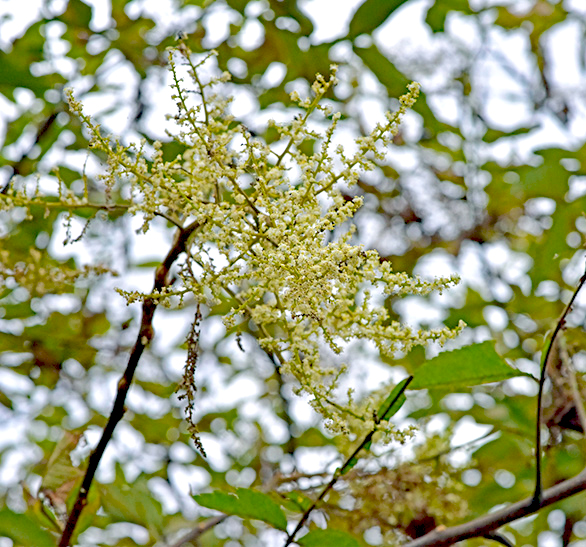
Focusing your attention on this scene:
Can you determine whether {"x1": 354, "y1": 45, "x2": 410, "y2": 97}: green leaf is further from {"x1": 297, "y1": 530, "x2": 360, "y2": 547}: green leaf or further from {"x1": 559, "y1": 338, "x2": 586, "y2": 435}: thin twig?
{"x1": 297, "y1": 530, "x2": 360, "y2": 547}: green leaf

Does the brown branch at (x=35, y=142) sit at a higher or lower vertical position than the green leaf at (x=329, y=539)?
higher

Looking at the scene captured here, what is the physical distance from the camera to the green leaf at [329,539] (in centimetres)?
104

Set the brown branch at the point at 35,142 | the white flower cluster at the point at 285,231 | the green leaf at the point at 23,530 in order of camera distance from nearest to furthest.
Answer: the white flower cluster at the point at 285,231
the green leaf at the point at 23,530
the brown branch at the point at 35,142

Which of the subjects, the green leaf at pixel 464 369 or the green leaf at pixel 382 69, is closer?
the green leaf at pixel 464 369

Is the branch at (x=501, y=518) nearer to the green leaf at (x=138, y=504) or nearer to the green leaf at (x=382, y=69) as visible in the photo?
the green leaf at (x=138, y=504)

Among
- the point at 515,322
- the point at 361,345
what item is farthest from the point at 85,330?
the point at 515,322

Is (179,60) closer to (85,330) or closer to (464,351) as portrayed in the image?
(464,351)

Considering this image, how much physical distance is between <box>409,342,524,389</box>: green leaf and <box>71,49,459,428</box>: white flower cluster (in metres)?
0.16

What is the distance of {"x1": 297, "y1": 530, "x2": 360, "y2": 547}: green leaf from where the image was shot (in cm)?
104

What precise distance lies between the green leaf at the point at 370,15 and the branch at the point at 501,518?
1.02 m

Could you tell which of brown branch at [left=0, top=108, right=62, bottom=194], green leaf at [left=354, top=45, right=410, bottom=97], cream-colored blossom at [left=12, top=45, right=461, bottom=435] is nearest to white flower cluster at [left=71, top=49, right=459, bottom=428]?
cream-colored blossom at [left=12, top=45, right=461, bottom=435]

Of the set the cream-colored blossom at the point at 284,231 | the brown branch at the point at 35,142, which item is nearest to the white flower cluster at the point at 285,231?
the cream-colored blossom at the point at 284,231

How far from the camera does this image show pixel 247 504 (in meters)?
1.02

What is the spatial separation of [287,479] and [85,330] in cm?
124
